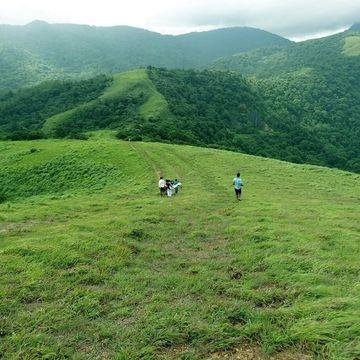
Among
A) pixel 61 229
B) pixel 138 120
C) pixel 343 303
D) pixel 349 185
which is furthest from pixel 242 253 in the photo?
pixel 138 120

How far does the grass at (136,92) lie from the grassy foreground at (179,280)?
341 ft

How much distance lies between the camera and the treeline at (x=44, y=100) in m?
149

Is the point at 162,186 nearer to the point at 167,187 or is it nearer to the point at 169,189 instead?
the point at 167,187

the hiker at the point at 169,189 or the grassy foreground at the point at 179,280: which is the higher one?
the grassy foreground at the point at 179,280

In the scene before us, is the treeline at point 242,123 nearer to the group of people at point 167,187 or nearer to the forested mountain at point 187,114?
the forested mountain at point 187,114

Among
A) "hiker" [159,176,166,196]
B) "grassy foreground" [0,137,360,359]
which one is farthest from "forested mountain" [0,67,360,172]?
"grassy foreground" [0,137,360,359]

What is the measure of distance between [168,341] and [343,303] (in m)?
4.50

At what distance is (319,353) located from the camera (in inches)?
316

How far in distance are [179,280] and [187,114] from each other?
423 ft

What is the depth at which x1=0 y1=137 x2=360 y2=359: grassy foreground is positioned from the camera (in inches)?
343

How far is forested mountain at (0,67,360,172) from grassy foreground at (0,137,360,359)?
7015 cm

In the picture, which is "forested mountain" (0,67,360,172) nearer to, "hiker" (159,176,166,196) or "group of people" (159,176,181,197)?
"group of people" (159,176,181,197)

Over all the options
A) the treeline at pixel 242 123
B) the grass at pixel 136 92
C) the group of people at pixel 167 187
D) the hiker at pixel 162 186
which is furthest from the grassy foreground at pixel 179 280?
the grass at pixel 136 92

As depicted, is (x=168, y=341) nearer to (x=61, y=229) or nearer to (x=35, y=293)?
(x=35, y=293)
